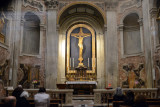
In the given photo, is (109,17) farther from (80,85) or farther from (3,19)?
(3,19)

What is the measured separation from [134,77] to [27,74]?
23.4 feet

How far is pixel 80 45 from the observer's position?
49.9 ft

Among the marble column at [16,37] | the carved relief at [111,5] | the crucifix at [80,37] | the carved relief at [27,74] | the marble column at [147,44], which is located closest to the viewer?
the marble column at [147,44]

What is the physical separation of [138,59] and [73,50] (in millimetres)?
5535

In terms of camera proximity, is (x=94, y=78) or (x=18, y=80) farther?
(x=94, y=78)

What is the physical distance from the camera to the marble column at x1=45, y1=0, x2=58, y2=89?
41.0 feet

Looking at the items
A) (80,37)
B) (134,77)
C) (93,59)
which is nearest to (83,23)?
(80,37)

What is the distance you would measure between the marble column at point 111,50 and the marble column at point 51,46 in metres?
3.74

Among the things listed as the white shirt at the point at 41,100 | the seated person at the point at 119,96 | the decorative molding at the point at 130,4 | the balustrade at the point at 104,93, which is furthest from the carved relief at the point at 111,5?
the white shirt at the point at 41,100

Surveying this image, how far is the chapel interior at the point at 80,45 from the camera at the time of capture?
424 inches

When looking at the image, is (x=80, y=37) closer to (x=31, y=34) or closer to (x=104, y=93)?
(x=31, y=34)

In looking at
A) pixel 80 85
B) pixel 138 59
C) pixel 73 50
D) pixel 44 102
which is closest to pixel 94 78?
pixel 80 85

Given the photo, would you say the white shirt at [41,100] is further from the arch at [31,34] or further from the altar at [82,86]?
the arch at [31,34]

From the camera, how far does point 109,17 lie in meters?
13.6
